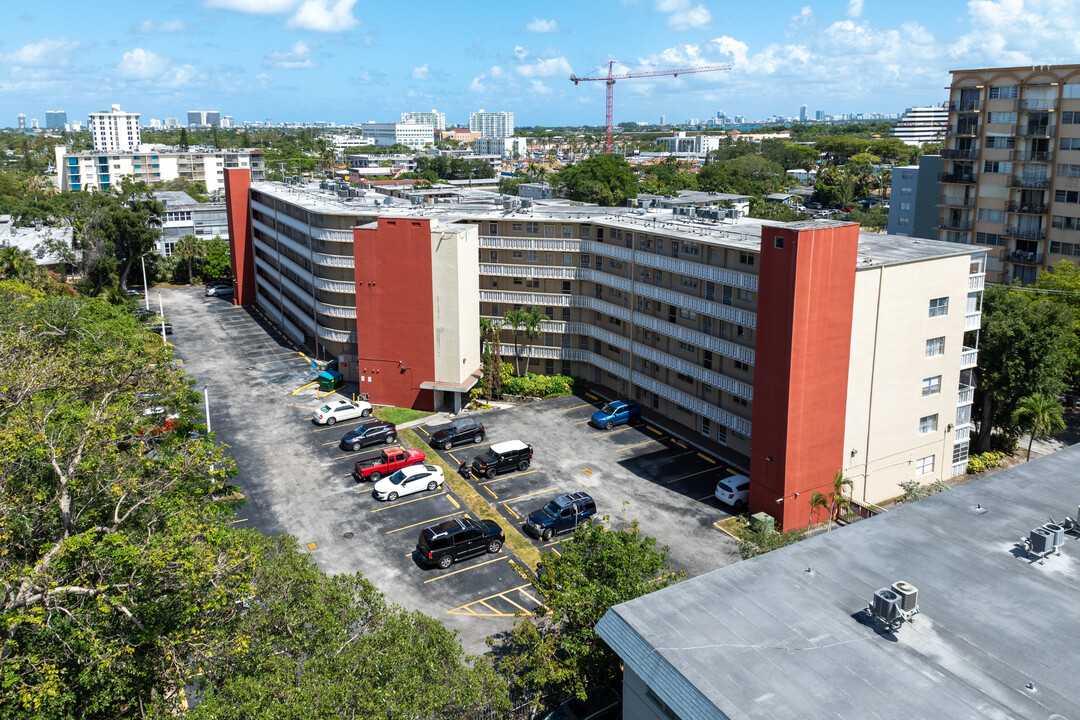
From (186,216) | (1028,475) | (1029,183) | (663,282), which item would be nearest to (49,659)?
(1028,475)

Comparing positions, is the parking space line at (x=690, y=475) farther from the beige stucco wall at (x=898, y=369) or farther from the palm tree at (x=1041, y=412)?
the palm tree at (x=1041, y=412)

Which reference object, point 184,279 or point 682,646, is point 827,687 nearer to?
point 682,646

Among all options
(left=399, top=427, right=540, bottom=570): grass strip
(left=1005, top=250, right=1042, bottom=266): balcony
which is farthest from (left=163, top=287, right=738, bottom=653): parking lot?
(left=1005, top=250, right=1042, bottom=266): balcony

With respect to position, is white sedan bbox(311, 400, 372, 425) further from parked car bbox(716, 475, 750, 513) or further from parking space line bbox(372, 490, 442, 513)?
parked car bbox(716, 475, 750, 513)

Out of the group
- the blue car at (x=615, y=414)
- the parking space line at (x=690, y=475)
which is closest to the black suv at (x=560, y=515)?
the parking space line at (x=690, y=475)

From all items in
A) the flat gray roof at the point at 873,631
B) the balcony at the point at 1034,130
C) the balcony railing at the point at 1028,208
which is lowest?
the flat gray roof at the point at 873,631

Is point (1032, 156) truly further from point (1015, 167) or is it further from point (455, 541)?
point (455, 541)
